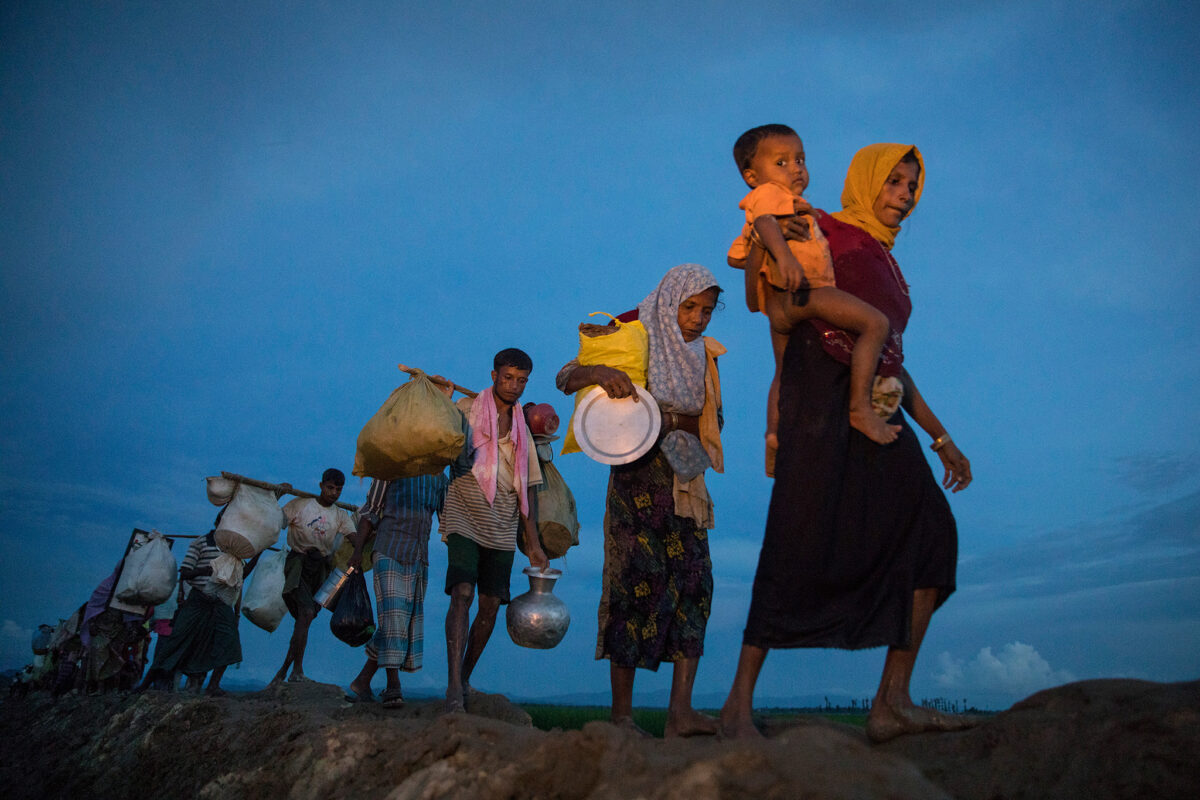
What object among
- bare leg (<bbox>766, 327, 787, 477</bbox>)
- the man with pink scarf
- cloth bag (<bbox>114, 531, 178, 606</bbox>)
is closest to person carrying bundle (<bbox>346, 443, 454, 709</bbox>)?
the man with pink scarf

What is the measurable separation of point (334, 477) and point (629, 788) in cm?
737

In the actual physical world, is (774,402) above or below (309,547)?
above

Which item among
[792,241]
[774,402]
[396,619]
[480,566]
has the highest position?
[792,241]

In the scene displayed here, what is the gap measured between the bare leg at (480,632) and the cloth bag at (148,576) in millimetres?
5562

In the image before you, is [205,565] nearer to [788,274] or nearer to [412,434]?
[412,434]

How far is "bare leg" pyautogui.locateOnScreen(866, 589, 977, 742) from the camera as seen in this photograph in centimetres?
289

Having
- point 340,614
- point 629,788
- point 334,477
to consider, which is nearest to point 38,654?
point 334,477

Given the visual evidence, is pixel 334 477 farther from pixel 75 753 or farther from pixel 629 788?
pixel 629 788

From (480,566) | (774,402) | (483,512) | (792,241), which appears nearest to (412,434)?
(483,512)

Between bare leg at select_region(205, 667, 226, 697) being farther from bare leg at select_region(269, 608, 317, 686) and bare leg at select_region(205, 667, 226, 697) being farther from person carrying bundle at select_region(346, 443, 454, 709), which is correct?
person carrying bundle at select_region(346, 443, 454, 709)

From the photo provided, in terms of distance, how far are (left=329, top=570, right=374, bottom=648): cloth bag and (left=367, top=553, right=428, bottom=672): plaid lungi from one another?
0.40 m

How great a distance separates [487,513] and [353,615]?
165 cm

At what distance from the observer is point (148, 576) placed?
31.2ft

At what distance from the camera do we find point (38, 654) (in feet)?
38.9
